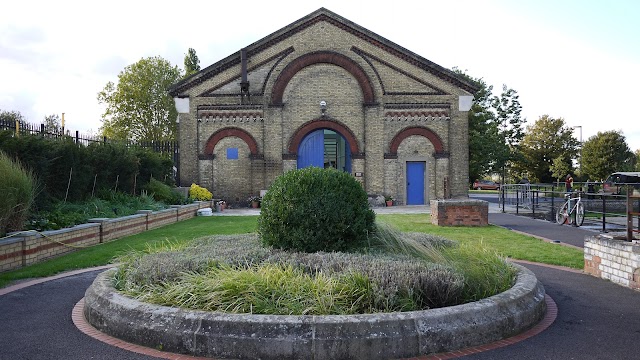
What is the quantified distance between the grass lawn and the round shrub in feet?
6.96

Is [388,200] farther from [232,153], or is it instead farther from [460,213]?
[460,213]

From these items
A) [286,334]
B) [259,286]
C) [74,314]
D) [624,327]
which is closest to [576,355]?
[624,327]

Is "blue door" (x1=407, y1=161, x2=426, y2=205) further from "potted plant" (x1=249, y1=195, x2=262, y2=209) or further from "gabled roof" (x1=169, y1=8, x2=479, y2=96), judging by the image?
"potted plant" (x1=249, y1=195, x2=262, y2=209)

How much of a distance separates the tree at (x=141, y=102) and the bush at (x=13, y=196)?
3327 cm

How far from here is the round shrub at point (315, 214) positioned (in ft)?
19.9

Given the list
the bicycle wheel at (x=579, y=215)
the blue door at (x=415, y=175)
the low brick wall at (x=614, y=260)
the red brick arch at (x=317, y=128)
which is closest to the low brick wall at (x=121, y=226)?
the low brick wall at (x=614, y=260)

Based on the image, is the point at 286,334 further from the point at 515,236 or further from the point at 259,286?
the point at 515,236

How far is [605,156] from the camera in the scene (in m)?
41.0

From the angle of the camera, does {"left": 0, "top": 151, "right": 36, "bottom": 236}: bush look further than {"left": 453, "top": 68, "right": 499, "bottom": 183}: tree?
No

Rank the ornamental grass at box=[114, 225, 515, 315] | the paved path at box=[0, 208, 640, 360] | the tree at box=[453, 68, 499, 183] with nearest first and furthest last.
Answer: the paved path at box=[0, 208, 640, 360]
the ornamental grass at box=[114, 225, 515, 315]
the tree at box=[453, 68, 499, 183]

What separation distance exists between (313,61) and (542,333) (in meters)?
19.6

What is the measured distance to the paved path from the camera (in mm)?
3918

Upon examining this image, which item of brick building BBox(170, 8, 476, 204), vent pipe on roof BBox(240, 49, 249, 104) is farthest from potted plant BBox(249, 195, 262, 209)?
vent pipe on roof BBox(240, 49, 249, 104)

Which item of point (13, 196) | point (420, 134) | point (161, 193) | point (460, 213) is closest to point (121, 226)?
point (13, 196)
